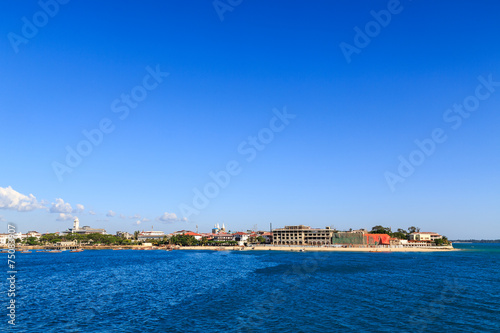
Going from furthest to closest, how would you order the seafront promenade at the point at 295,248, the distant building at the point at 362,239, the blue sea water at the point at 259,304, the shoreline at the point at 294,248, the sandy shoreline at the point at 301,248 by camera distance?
the distant building at the point at 362,239, the seafront promenade at the point at 295,248, the shoreline at the point at 294,248, the sandy shoreline at the point at 301,248, the blue sea water at the point at 259,304

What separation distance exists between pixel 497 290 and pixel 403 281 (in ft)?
40.4

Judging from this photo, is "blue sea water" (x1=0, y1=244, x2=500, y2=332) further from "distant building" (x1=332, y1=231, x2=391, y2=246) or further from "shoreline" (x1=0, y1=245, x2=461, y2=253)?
"distant building" (x1=332, y1=231, x2=391, y2=246)

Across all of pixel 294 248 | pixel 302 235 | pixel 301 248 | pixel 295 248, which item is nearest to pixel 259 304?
pixel 301 248

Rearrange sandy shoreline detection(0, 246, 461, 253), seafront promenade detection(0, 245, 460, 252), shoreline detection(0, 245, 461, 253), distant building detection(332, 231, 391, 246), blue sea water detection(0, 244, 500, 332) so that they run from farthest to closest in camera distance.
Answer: distant building detection(332, 231, 391, 246), seafront promenade detection(0, 245, 460, 252), shoreline detection(0, 245, 461, 253), sandy shoreline detection(0, 246, 461, 253), blue sea water detection(0, 244, 500, 332)

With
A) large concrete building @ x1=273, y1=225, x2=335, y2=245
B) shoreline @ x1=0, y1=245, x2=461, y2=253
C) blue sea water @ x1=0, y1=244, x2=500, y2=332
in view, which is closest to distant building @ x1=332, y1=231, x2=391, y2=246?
large concrete building @ x1=273, y1=225, x2=335, y2=245

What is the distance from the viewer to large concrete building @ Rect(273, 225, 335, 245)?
594 feet

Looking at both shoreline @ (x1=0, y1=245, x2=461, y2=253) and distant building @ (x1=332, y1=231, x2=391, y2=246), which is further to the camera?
distant building @ (x1=332, y1=231, x2=391, y2=246)

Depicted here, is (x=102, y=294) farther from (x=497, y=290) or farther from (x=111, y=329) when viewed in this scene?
(x=497, y=290)

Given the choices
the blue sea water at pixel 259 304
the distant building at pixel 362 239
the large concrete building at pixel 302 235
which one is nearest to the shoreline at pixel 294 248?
the distant building at pixel 362 239

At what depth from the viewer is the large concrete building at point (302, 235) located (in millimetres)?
181000

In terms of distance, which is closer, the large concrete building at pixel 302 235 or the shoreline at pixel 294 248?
the shoreline at pixel 294 248

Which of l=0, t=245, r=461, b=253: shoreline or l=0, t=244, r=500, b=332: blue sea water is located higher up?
l=0, t=244, r=500, b=332: blue sea water

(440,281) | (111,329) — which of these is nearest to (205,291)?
(111,329)

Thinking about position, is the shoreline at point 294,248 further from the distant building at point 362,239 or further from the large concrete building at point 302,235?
the large concrete building at point 302,235
